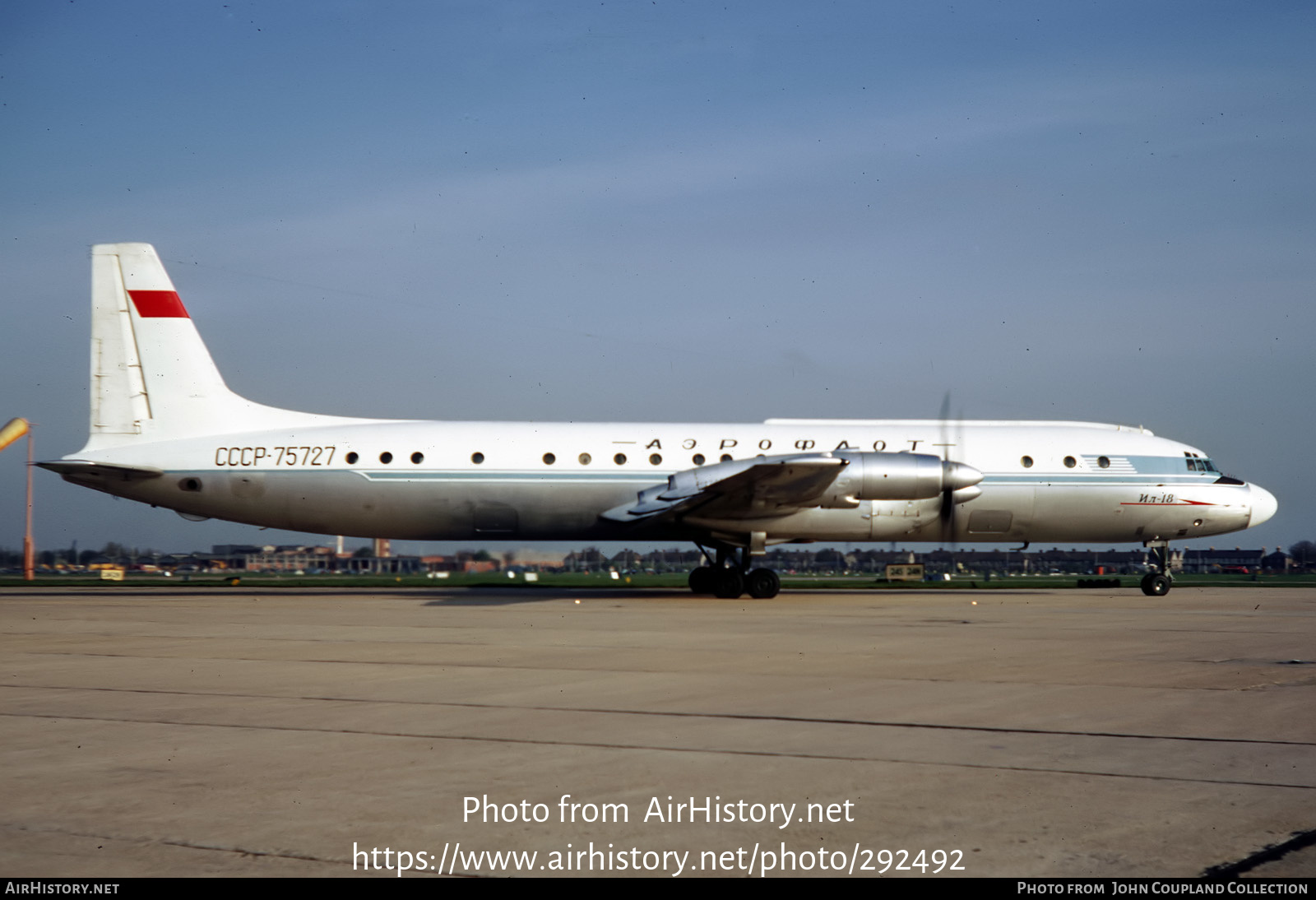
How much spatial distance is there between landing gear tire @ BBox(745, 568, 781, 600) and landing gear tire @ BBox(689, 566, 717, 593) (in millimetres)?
1427

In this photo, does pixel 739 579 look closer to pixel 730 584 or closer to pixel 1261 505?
pixel 730 584

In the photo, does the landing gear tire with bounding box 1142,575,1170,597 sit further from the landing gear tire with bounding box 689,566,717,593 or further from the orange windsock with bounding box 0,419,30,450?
the orange windsock with bounding box 0,419,30,450

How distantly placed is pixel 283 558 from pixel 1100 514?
135 ft

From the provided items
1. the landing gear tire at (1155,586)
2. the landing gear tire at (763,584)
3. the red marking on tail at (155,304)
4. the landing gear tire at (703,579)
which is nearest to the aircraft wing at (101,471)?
the red marking on tail at (155,304)

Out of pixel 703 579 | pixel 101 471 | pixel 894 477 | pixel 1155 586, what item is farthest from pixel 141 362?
pixel 1155 586

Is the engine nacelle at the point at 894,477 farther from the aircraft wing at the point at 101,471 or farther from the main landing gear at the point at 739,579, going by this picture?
the aircraft wing at the point at 101,471

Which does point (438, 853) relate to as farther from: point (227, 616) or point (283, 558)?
point (283, 558)

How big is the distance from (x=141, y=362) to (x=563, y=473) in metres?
10.0

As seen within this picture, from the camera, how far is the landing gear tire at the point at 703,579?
26.7 m

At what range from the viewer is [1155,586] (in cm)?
2712

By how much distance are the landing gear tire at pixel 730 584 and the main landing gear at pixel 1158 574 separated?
1028 centimetres

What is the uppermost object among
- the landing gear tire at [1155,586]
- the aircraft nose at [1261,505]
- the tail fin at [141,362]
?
the tail fin at [141,362]

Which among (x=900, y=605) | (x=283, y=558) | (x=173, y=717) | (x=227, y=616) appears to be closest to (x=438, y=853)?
(x=173, y=717)

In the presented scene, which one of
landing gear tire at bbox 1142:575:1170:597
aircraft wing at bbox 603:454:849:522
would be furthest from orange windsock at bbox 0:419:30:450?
landing gear tire at bbox 1142:575:1170:597
